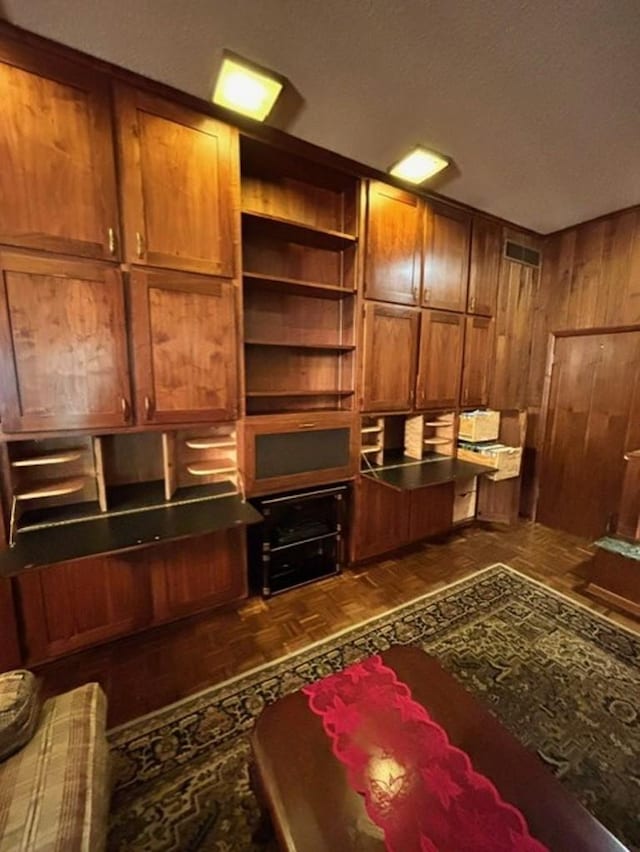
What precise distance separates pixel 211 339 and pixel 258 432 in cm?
61

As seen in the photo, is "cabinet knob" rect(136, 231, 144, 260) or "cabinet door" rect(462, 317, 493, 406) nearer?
"cabinet knob" rect(136, 231, 144, 260)

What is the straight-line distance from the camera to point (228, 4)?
1340mm

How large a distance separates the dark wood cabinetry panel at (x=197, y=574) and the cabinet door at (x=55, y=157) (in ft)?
5.35

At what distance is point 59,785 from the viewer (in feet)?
3.06

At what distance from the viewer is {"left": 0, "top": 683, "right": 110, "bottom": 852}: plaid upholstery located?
2.73 feet

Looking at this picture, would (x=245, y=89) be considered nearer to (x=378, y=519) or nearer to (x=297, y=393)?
(x=297, y=393)

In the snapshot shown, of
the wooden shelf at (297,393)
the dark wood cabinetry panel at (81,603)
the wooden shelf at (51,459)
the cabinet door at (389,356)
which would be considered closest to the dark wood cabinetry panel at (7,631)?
the dark wood cabinetry panel at (81,603)

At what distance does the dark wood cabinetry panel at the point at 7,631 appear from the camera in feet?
5.65

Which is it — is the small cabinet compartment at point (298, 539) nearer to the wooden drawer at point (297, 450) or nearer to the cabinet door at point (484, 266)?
the wooden drawer at point (297, 450)

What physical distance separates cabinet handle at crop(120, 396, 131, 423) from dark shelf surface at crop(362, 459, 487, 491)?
162 centimetres

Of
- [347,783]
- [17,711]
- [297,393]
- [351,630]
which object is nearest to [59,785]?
[17,711]

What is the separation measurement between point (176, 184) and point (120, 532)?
5.84 feet

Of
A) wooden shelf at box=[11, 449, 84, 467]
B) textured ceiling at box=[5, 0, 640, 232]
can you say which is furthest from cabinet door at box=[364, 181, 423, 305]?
wooden shelf at box=[11, 449, 84, 467]

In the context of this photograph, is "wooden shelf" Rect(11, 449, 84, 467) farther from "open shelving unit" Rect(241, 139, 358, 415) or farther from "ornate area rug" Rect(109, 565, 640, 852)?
"ornate area rug" Rect(109, 565, 640, 852)
